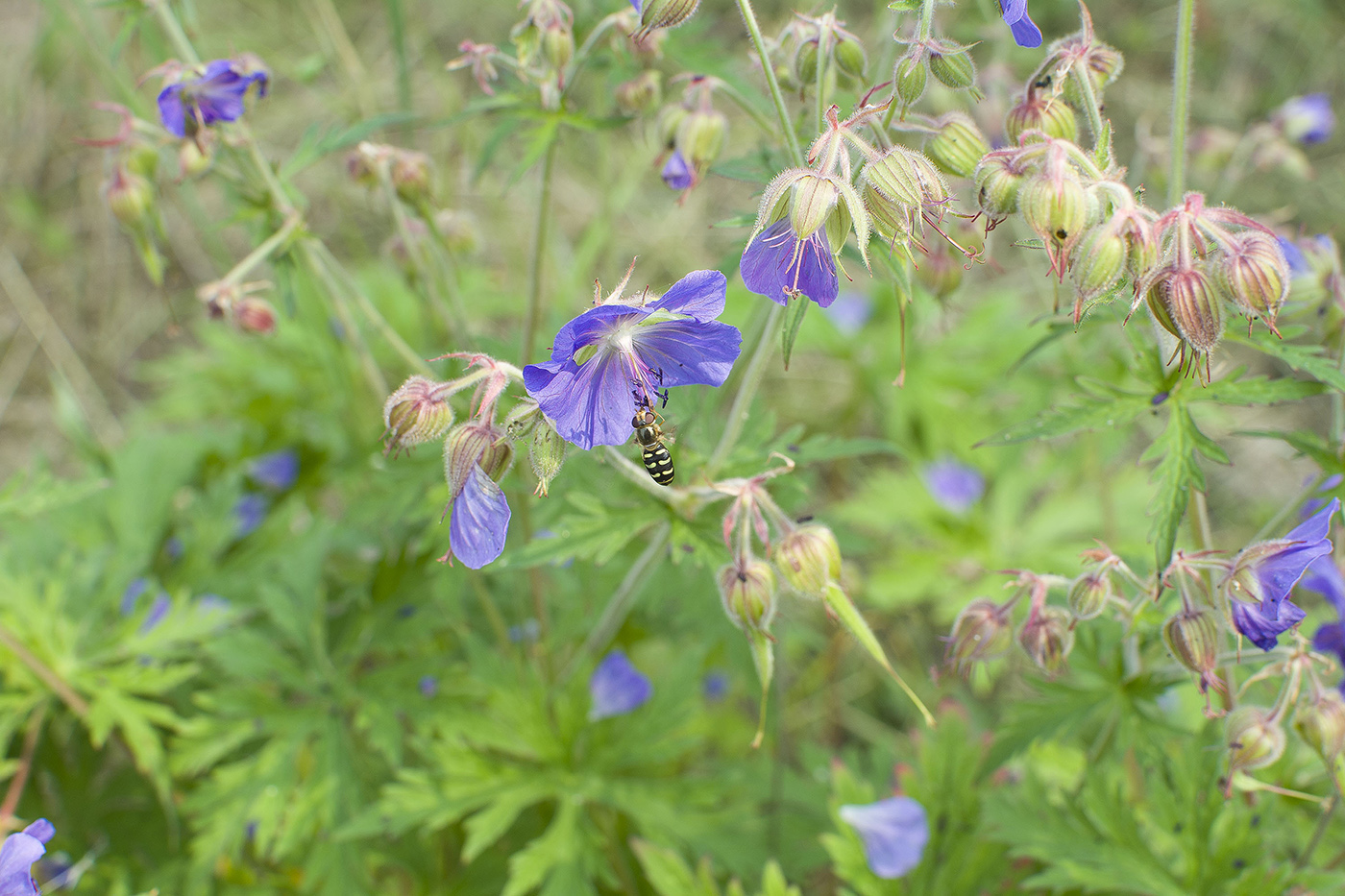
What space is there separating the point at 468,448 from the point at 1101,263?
2.98 ft

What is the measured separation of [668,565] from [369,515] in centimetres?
71

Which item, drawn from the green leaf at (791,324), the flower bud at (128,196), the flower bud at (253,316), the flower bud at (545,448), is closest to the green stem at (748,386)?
the green leaf at (791,324)

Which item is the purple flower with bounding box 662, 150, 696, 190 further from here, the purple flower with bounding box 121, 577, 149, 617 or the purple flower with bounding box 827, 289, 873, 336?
the purple flower with bounding box 827, 289, 873, 336

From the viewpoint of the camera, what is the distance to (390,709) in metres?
2.18

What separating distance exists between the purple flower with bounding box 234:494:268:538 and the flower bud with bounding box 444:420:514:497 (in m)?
1.82

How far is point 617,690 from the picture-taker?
243 cm

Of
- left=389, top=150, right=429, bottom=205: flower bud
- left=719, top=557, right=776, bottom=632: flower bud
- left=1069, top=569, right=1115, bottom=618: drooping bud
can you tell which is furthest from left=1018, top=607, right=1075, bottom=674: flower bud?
left=389, top=150, right=429, bottom=205: flower bud

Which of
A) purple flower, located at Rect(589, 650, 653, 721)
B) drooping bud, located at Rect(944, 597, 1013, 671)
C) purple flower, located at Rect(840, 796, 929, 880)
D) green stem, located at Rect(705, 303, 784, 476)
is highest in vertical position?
green stem, located at Rect(705, 303, 784, 476)

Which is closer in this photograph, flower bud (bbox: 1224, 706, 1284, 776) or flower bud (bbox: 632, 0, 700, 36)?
flower bud (bbox: 632, 0, 700, 36)

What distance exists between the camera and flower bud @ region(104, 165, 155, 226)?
6.27 feet

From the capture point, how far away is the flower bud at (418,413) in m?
1.42

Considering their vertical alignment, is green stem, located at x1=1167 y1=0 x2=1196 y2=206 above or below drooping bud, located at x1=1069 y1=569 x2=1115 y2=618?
above

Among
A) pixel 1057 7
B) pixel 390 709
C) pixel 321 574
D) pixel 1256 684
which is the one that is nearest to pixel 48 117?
pixel 321 574

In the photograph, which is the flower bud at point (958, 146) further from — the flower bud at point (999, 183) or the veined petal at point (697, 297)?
the veined petal at point (697, 297)
